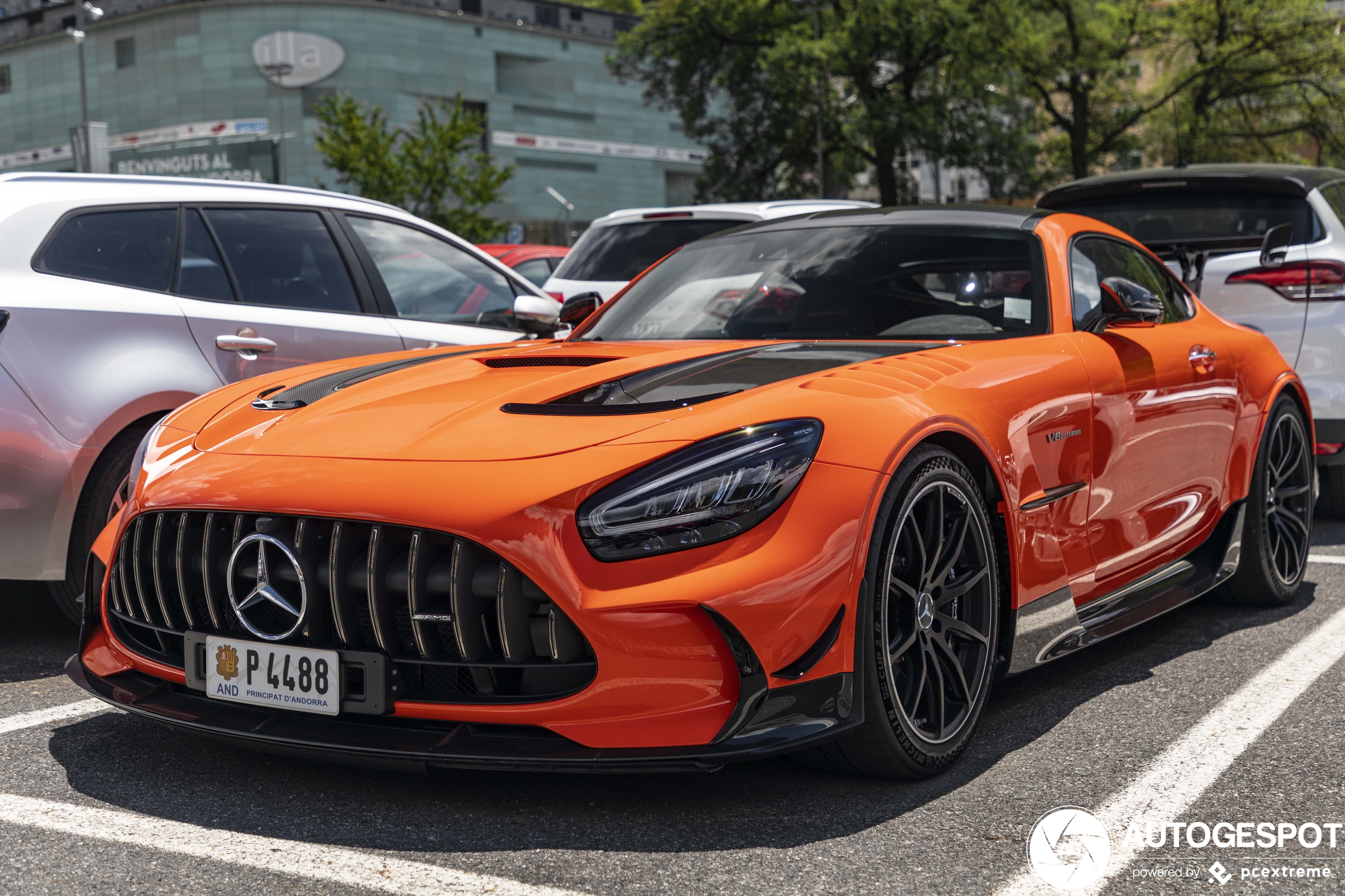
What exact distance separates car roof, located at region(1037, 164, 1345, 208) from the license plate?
16.6 feet

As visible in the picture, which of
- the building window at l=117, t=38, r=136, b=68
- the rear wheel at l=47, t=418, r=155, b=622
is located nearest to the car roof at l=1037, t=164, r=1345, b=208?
the rear wheel at l=47, t=418, r=155, b=622

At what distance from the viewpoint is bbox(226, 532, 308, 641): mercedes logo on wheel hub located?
2.83 metres

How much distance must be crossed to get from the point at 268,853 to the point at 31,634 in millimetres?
2596

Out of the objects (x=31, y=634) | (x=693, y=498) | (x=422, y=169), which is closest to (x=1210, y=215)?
(x=693, y=498)

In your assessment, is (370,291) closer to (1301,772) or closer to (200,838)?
(200,838)

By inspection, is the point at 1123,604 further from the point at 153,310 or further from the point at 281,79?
the point at 281,79

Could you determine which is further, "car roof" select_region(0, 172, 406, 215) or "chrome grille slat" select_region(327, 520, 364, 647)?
"car roof" select_region(0, 172, 406, 215)

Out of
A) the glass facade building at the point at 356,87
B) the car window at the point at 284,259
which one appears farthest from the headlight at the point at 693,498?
the glass facade building at the point at 356,87

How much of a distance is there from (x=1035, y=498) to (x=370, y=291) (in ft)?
10.7

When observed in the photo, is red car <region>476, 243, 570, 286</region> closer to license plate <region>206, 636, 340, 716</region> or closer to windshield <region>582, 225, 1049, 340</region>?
windshield <region>582, 225, 1049, 340</region>

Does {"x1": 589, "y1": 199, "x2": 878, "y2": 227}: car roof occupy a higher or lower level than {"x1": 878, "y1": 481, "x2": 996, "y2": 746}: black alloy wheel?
higher

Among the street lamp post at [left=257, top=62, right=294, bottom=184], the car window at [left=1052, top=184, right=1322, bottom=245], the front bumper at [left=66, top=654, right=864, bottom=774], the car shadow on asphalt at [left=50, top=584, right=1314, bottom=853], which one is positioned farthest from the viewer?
the street lamp post at [left=257, top=62, right=294, bottom=184]

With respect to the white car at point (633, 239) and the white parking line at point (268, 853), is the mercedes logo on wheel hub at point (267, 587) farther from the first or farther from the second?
the white car at point (633, 239)

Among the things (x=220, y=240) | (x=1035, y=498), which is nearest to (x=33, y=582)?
(x=220, y=240)
